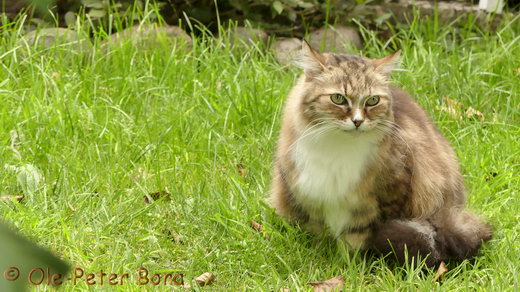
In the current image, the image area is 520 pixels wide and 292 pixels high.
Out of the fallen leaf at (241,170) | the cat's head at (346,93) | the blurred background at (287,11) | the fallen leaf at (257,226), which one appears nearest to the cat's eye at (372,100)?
the cat's head at (346,93)

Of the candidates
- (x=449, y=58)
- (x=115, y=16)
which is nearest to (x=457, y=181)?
→ (x=449, y=58)

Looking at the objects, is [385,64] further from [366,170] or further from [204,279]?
[204,279]

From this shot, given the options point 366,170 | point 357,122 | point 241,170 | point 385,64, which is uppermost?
point 385,64

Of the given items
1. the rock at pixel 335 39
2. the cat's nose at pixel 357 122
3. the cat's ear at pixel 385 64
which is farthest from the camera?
the rock at pixel 335 39

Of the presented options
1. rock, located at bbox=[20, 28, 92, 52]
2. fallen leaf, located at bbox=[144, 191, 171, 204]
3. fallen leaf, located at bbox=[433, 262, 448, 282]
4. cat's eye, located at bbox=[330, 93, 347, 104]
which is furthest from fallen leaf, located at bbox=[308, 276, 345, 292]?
rock, located at bbox=[20, 28, 92, 52]

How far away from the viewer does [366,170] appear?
9.12 feet

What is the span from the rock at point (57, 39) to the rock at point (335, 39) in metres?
1.56

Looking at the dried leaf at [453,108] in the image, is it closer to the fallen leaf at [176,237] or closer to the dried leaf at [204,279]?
the fallen leaf at [176,237]

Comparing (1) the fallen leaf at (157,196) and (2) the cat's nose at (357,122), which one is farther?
(1) the fallen leaf at (157,196)

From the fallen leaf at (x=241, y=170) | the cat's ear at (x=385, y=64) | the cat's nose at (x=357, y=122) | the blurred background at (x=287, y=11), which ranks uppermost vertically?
the cat's ear at (x=385, y=64)

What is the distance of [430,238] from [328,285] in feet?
1.41

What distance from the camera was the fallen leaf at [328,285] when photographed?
271 centimetres

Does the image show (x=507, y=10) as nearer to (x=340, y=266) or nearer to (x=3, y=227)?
(x=340, y=266)

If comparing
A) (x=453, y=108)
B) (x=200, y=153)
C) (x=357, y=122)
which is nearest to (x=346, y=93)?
(x=357, y=122)
